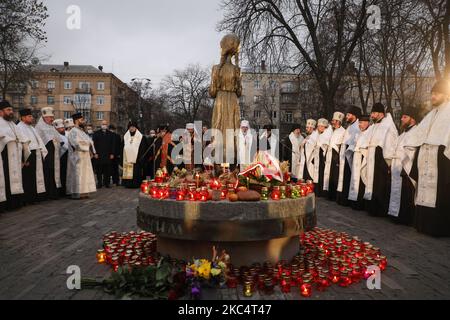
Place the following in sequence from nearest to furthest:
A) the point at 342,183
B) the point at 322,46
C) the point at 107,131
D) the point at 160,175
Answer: the point at 160,175
the point at 342,183
the point at 107,131
the point at 322,46

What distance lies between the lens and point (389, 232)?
7.85 meters

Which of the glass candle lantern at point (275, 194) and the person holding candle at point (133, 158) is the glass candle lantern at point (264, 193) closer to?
the glass candle lantern at point (275, 194)

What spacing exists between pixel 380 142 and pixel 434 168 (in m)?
2.13

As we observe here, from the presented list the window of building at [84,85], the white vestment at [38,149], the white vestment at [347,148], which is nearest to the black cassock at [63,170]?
the white vestment at [38,149]

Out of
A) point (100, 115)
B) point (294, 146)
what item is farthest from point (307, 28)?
point (100, 115)

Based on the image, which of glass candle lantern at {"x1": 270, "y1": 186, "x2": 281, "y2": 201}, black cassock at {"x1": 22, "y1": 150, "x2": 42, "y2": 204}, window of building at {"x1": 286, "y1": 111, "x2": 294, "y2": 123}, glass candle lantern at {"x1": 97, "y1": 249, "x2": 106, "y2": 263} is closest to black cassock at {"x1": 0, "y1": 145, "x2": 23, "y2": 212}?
black cassock at {"x1": 22, "y1": 150, "x2": 42, "y2": 204}

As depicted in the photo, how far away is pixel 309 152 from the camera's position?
44.8 feet

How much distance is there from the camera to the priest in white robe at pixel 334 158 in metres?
11.8

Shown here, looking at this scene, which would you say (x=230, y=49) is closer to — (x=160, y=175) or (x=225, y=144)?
(x=225, y=144)

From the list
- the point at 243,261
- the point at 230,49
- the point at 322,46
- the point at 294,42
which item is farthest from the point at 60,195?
the point at 322,46

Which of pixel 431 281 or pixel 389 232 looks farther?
pixel 389 232

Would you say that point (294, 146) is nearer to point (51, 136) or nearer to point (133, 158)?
point (133, 158)

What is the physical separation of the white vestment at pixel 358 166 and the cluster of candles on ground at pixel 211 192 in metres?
4.94

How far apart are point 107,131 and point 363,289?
43.7ft
